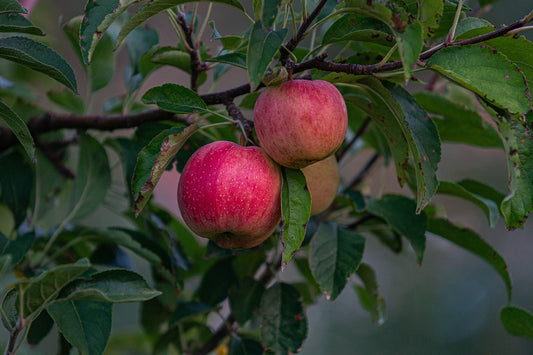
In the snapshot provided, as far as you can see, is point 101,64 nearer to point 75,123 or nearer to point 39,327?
point 75,123

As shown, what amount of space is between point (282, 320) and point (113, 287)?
0.98 ft

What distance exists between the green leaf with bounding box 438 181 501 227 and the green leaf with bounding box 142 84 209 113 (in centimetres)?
42

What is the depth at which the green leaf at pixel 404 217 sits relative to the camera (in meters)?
0.84

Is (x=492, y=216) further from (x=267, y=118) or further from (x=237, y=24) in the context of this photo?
(x=237, y=24)

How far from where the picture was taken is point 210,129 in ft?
2.83

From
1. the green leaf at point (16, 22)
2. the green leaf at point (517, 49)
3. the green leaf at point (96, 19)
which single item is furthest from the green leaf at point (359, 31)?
the green leaf at point (16, 22)

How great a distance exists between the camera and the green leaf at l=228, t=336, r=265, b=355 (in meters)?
0.91

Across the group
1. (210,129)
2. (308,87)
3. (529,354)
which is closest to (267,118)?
(308,87)

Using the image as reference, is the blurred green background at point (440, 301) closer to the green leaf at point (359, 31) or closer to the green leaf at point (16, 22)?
the green leaf at point (16, 22)

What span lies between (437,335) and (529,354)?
1.67ft

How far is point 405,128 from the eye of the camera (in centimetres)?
64

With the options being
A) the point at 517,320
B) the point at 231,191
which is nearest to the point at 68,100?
the point at 231,191

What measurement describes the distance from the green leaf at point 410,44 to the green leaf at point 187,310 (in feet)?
1.97

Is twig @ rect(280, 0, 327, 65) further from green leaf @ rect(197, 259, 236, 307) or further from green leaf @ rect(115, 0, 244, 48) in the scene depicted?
green leaf @ rect(197, 259, 236, 307)
